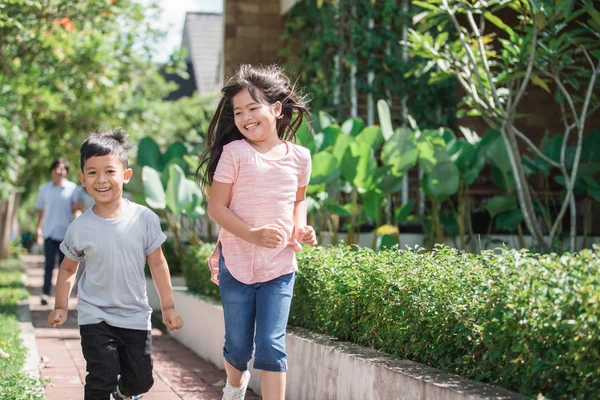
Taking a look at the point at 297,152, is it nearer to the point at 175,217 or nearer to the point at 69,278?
the point at 69,278

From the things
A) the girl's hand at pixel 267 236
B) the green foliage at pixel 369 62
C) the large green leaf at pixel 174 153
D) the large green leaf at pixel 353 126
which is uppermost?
the green foliage at pixel 369 62

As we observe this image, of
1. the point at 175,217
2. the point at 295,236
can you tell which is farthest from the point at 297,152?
the point at 175,217

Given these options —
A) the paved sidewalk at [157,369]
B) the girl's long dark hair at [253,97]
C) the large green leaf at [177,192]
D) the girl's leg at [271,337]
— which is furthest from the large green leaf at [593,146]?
the girl's leg at [271,337]

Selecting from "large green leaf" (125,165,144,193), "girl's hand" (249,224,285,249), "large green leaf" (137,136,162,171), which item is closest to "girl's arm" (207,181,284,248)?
"girl's hand" (249,224,285,249)

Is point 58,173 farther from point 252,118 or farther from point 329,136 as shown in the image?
point 252,118

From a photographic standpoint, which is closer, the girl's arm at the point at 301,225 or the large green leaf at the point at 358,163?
the girl's arm at the point at 301,225

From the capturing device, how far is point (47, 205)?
34.9 feet

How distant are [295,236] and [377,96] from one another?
637 centimetres

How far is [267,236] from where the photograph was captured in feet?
13.1

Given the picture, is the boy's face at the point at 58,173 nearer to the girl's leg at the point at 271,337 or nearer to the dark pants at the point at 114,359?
the dark pants at the point at 114,359

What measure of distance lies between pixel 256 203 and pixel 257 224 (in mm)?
93

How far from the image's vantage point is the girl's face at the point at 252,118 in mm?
4262

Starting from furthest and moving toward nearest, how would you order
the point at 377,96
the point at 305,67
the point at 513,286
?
the point at 305,67
the point at 377,96
the point at 513,286

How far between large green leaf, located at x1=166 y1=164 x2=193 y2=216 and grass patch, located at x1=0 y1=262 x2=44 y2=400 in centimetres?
180
